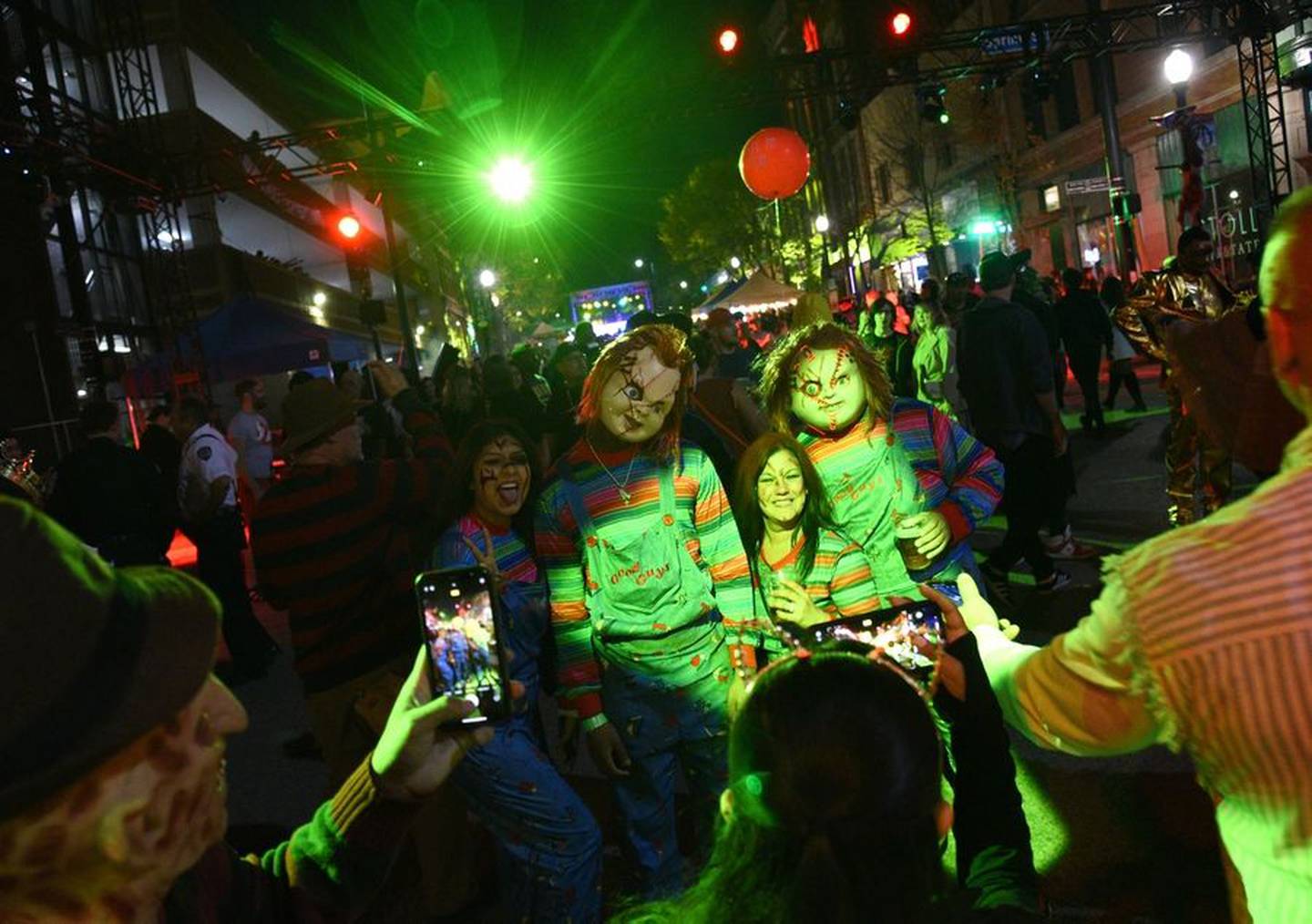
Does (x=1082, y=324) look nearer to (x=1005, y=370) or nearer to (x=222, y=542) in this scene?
(x=1005, y=370)

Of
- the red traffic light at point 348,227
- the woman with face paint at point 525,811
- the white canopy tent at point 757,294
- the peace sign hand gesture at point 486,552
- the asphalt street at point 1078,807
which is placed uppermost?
the red traffic light at point 348,227

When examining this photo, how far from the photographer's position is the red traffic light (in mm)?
14789

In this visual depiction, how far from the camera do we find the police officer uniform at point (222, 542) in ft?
27.2

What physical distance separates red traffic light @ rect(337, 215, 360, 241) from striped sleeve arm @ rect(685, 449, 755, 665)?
12507mm

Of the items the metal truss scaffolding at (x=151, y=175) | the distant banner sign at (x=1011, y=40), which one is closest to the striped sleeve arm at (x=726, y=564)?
the metal truss scaffolding at (x=151, y=175)

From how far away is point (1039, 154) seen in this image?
35.9m

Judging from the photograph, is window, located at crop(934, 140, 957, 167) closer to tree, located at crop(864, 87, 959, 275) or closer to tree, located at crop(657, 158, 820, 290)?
tree, located at crop(864, 87, 959, 275)

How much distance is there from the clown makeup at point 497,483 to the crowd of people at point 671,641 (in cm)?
1

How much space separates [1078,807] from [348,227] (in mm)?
12929

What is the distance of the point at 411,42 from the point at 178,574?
1422 inches

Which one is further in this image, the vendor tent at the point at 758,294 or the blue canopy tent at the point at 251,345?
the vendor tent at the point at 758,294

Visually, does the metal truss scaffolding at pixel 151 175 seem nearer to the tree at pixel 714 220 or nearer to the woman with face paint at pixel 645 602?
the woman with face paint at pixel 645 602

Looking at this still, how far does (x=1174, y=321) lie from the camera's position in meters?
5.75

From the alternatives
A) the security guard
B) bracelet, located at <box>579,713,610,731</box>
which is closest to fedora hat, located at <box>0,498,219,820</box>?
bracelet, located at <box>579,713,610,731</box>
